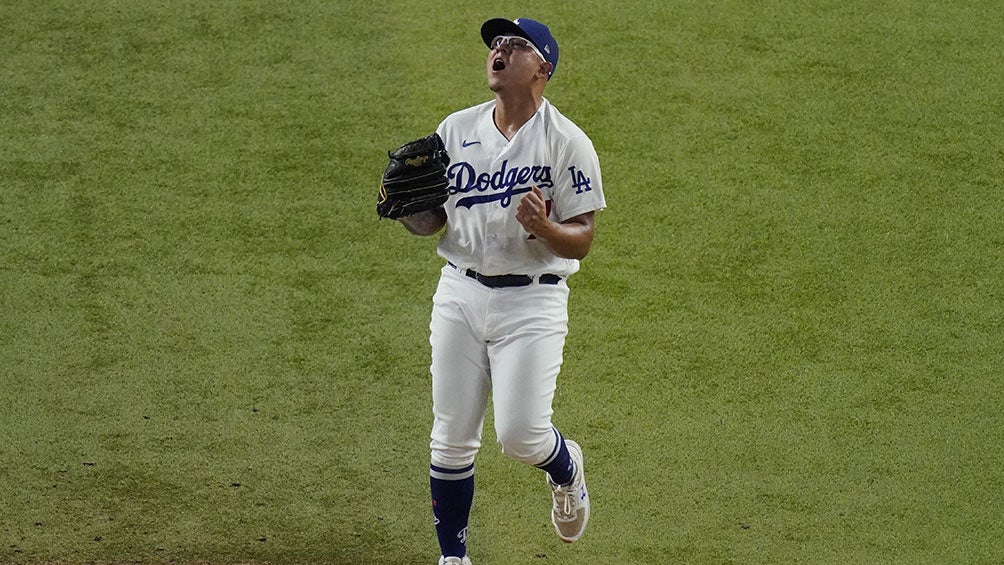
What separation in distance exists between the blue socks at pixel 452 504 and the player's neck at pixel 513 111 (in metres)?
1.08

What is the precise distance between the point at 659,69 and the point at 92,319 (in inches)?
131

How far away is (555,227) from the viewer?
4.04 m

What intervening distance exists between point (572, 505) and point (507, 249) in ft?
3.08

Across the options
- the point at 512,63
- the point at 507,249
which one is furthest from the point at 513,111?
the point at 507,249

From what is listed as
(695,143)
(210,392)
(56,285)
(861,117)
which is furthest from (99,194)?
(861,117)

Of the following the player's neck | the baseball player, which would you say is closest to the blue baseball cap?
the baseball player

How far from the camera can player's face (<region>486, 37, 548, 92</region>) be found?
420cm

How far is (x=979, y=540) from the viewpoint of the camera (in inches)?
189

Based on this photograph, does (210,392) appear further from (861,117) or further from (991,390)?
(861,117)

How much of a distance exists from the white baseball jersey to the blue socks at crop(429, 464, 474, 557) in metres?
0.67

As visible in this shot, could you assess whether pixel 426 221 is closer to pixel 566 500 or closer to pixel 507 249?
pixel 507 249

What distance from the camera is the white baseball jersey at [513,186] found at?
419cm

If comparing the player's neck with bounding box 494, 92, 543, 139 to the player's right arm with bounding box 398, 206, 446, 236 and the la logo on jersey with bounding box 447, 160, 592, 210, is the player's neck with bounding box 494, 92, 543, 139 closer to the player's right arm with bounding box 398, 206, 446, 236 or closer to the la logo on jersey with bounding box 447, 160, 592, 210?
the la logo on jersey with bounding box 447, 160, 592, 210

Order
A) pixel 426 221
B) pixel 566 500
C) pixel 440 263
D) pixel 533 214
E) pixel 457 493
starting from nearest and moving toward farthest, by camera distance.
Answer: pixel 533 214, pixel 426 221, pixel 457 493, pixel 566 500, pixel 440 263
